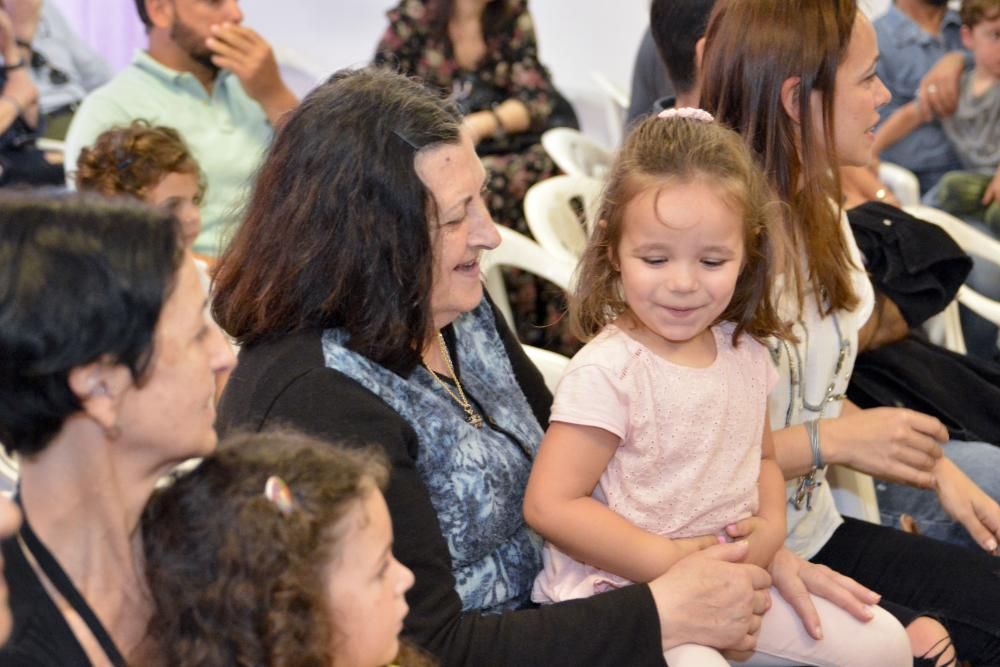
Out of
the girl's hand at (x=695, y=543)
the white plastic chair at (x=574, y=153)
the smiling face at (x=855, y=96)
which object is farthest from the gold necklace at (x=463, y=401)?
the white plastic chair at (x=574, y=153)

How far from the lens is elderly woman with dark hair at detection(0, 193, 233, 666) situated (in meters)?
1.02

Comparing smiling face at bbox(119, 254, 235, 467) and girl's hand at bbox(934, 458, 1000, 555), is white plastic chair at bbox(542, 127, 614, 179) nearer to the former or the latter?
girl's hand at bbox(934, 458, 1000, 555)

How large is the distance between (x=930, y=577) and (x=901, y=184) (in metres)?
2.01

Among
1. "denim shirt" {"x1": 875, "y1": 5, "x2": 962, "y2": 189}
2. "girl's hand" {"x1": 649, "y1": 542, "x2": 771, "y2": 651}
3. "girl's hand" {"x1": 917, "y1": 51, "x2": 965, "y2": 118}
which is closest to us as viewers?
"girl's hand" {"x1": 649, "y1": 542, "x2": 771, "y2": 651}

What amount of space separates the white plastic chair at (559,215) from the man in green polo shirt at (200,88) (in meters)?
0.84

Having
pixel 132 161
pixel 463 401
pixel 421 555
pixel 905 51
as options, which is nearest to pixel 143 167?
pixel 132 161

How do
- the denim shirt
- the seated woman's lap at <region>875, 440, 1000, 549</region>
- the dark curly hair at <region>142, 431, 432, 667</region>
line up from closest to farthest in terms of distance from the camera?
the dark curly hair at <region>142, 431, 432, 667</region> < the seated woman's lap at <region>875, 440, 1000, 549</region> < the denim shirt

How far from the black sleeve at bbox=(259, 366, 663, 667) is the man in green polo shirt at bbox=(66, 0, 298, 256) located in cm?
192

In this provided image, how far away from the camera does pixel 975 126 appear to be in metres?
3.96

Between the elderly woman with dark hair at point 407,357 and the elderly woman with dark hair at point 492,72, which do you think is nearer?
the elderly woman with dark hair at point 407,357

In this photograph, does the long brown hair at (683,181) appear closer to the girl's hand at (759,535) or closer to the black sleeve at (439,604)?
the girl's hand at (759,535)

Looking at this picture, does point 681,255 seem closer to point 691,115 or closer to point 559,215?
point 691,115

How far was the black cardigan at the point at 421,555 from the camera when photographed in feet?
4.53

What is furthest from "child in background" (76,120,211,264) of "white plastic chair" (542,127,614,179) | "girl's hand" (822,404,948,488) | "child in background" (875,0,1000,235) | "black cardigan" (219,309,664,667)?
"child in background" (875,0,1000,235)
